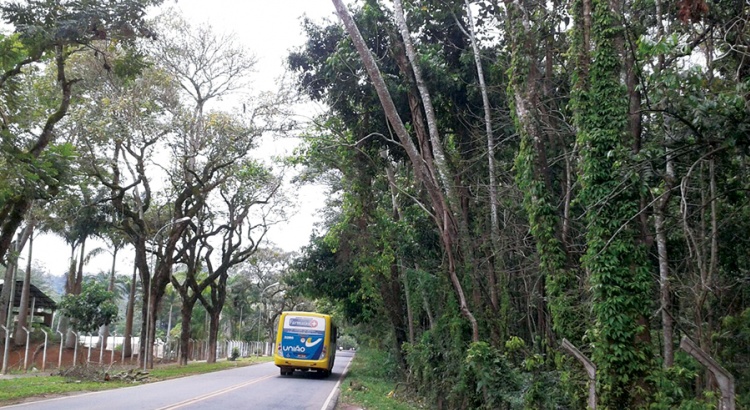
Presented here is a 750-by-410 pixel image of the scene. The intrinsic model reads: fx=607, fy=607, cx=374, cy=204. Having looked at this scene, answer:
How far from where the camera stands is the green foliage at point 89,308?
32.3m

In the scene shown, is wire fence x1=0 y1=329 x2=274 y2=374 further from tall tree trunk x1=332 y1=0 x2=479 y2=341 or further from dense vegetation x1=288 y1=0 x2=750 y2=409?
tall tree trunk x1=332 y1=0 x2=479 y2=341

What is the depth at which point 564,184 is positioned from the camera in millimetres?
14672

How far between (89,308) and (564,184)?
27.3m

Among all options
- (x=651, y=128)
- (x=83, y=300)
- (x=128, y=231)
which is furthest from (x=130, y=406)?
(x=83, y=300)

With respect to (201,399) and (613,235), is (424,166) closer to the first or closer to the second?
(613,235)

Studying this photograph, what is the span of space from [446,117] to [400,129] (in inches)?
210

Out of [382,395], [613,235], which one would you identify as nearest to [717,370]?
[613,235]

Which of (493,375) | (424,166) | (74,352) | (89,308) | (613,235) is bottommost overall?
(74,352)

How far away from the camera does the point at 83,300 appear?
32.6m

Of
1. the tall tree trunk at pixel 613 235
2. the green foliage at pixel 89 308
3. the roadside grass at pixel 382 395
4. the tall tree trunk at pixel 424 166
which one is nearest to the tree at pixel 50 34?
the tall tree trunk at pixel 424 166

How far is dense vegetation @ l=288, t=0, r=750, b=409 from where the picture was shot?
349 inches

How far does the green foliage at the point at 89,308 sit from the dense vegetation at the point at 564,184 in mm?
19362

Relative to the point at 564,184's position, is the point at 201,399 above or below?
below

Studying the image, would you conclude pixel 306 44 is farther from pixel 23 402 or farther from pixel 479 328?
pixel 23 402
